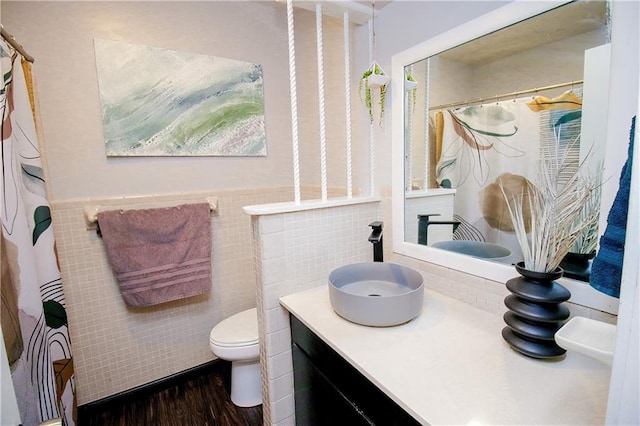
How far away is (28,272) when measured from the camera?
3.73 feet

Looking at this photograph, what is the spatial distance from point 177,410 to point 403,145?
1.85m

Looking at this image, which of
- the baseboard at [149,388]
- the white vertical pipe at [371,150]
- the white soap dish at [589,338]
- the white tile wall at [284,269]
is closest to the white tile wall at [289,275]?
the white tile wall at [284,269]

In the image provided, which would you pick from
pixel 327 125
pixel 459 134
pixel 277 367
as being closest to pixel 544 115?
pixel 459 134

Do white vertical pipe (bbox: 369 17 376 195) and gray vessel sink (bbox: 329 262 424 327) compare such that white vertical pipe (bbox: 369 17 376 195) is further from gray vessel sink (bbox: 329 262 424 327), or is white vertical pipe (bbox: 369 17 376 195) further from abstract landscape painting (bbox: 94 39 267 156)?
abstract landscape painting (bbox: 94 39 267 156)

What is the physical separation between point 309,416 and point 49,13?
2.15 metres

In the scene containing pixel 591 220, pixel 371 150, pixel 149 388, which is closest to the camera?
pixel 591 220

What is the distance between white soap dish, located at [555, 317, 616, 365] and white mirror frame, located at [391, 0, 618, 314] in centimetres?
13

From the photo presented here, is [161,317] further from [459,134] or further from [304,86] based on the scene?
[459,134]

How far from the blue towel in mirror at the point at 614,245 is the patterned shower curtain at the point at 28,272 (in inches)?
61.0

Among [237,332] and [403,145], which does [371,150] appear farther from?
[237,332]

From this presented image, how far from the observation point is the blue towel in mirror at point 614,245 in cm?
54

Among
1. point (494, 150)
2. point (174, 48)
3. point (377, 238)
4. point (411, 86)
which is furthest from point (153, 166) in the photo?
point (494, 150)

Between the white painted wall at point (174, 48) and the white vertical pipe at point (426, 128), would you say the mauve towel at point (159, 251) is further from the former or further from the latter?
the white vertical pipe at point (426, 128)

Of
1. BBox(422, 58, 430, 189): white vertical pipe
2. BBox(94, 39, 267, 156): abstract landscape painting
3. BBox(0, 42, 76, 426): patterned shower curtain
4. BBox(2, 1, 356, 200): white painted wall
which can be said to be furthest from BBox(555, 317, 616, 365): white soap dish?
BBox(94, 39, 267, 156): abstract landscape painting
